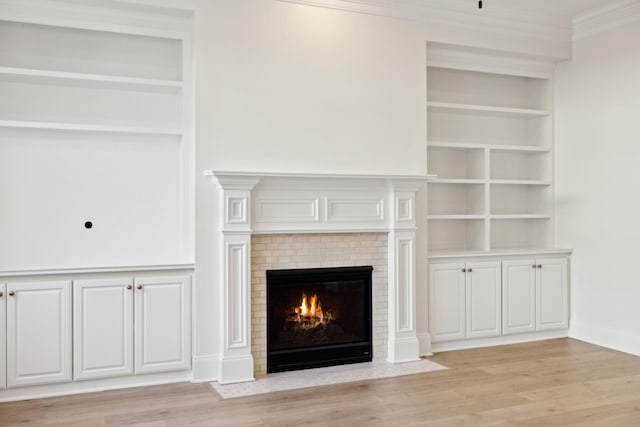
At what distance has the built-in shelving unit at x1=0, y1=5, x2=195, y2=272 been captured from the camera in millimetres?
4160

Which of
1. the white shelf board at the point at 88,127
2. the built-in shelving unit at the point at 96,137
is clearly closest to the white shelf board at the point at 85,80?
the built-in shelving unit at the point at 96,137

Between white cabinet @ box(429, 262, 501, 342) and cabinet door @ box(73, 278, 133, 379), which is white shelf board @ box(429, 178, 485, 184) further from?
cabinet door @ box(73, 278, 133, 379)

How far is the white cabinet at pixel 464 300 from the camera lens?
198 inches

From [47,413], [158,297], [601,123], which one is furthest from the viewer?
[601,123]

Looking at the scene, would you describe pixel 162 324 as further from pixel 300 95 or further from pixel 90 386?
pixel 300 95

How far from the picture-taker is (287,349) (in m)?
4.52

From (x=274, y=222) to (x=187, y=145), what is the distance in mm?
874

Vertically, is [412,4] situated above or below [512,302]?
above

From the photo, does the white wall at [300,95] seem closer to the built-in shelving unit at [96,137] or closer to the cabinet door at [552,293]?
the built-in shelving unit at [96,137]

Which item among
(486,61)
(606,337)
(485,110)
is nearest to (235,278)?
(485,110)

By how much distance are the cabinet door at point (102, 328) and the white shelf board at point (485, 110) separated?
2965mm

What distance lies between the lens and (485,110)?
5.44 metres

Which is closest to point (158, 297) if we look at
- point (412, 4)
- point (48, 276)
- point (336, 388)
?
point (48, 276)

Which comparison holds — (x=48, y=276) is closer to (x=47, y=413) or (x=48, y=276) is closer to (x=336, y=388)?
(x=47, y=413)
